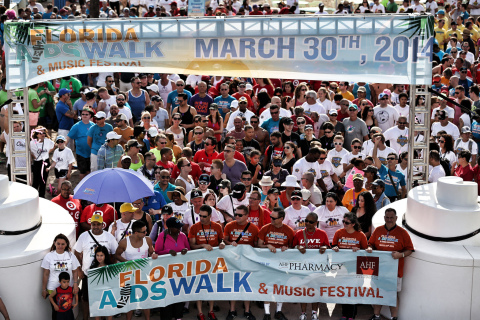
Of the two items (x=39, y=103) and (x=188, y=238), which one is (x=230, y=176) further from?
(x=39, y=103)

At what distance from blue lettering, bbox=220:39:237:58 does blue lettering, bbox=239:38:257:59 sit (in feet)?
0.37

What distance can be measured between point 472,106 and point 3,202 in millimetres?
10434

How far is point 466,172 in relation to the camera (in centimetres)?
1302

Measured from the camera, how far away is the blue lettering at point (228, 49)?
37.3 feet

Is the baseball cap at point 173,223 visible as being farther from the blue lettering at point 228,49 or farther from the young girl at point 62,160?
the young girl at point 62,160

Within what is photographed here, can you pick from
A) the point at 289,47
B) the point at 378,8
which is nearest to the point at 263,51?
the point at 289,47

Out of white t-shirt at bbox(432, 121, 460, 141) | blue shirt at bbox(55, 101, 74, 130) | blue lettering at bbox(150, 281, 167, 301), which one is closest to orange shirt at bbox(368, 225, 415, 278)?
blue lettering at bbox(150, 281, 167, 301)

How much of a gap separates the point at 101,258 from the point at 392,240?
3.90 meters

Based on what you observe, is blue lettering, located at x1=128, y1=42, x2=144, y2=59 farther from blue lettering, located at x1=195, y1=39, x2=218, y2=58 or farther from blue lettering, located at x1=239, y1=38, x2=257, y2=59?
blue lettering, located at x1=239, y1=38, x2=257, y2=59

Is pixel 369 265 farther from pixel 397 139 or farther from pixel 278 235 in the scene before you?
pixel 397 139

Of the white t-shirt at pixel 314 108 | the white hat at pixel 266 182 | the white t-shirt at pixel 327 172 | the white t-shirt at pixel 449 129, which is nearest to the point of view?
the white hat at pixel 266 182

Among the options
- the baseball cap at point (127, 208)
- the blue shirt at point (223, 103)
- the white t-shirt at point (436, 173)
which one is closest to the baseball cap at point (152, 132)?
the blue shirt at point (223, 103)

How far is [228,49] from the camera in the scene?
37.4 feet

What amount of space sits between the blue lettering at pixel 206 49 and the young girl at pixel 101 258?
3.39 meters
